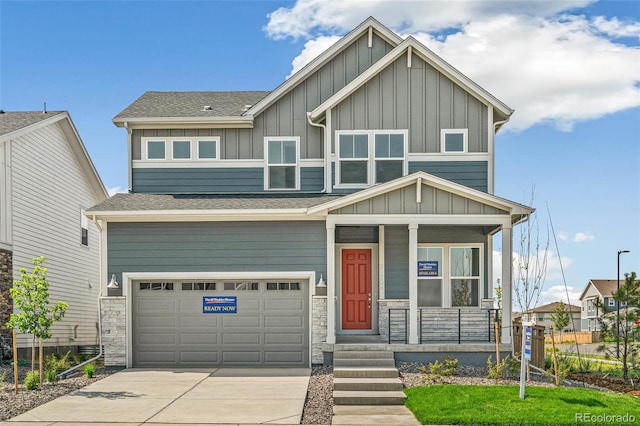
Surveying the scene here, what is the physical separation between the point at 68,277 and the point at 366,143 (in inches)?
451

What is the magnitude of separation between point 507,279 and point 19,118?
14.9 m

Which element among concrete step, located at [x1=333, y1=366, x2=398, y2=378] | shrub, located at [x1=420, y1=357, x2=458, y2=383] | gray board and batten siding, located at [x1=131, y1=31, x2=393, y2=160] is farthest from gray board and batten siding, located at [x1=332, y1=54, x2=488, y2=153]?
concrete step, located at [x1=333, y1=366, x2=398, y2=378]

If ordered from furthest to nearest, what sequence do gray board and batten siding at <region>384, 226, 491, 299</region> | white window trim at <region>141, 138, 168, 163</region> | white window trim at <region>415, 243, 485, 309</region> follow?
white window trim at <region>141, 138, 168, 163</region>
white window trim at <region>415, 243, 485, 309</region>
gray board and batten siding at <region>384, 226, 491, 299</region>

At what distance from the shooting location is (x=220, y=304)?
17.3 m

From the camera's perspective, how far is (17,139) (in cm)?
2009

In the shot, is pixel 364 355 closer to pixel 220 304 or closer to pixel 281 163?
pixel 220 304

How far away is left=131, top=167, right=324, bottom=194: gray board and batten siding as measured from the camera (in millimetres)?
19000

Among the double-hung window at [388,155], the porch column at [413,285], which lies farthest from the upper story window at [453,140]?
the porch column at [413,285]

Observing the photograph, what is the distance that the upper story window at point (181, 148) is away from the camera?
19.1 metres

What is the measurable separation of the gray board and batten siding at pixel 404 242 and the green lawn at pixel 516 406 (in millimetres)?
4599

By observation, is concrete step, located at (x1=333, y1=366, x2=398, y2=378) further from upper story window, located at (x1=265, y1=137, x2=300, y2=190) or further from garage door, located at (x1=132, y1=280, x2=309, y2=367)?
upper story window, located at (x1=265, y1=137, x2=300, y2=190)

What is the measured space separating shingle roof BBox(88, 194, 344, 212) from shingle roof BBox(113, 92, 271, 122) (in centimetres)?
221

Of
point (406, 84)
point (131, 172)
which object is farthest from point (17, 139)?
point (406, 84)

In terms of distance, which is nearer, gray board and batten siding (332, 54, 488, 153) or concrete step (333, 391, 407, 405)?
concrete step (333, 391, 407, 405)
